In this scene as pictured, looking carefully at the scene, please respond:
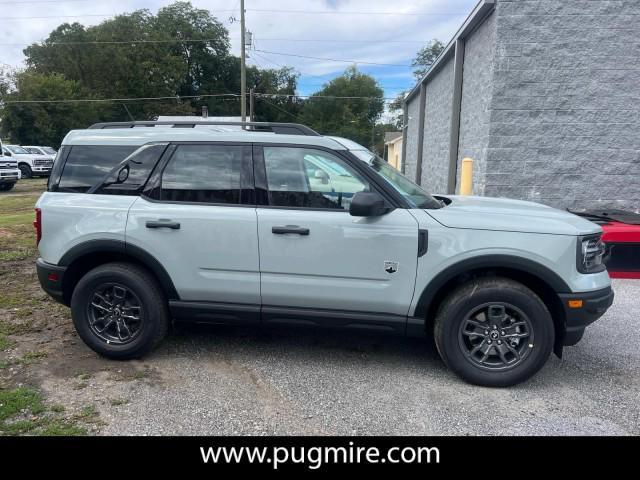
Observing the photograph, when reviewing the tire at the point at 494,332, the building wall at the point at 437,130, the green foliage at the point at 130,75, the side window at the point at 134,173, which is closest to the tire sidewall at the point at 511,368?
the tire at the point at 494,332

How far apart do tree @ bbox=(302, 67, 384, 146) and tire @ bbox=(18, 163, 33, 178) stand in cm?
4075

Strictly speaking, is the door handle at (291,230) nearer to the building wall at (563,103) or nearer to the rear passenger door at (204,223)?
the rear passenger door at (204,223)

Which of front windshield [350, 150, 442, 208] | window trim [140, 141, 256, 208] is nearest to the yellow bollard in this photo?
front windshield [350, 150, 442, 208]

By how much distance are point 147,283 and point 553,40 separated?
792cm

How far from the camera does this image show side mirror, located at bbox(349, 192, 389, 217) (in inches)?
135

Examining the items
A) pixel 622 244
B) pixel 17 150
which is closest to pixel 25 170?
pixel 17 150

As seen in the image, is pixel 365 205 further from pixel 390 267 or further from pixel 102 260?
pixel 102 260

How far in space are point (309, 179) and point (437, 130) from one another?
12.0 m

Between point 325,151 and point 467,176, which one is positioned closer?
point 325,151

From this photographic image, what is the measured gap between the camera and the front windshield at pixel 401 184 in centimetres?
378

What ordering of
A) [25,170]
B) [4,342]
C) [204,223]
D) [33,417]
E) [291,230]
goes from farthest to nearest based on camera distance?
[25,170]
[4,342]
[204,223]
[291,230]
[33,417]

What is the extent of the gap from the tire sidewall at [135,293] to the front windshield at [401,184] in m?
2.02

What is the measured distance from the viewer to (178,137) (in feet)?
13.2

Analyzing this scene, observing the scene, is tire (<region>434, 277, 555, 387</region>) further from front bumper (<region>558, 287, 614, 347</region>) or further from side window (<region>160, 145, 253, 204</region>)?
side window (<region>160, 145, 253, 204</region>)
